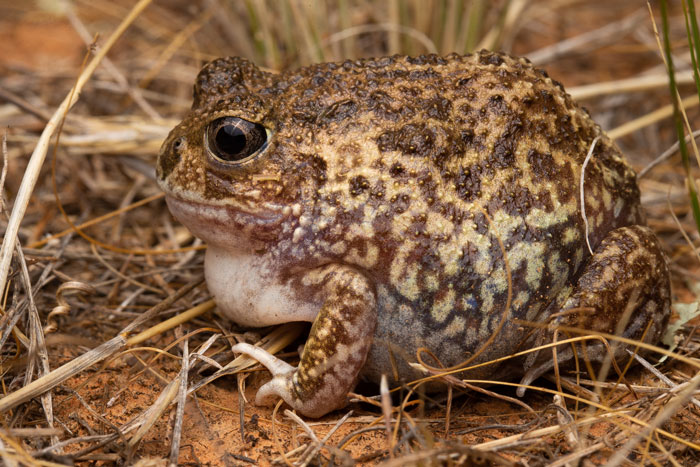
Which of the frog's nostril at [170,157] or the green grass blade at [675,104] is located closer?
the green grass blade at [675,104]

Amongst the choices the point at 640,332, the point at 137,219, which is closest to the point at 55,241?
the point at 137,219

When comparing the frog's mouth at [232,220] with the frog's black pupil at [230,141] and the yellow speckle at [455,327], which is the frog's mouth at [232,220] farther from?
the yellow speckle at [455,327]

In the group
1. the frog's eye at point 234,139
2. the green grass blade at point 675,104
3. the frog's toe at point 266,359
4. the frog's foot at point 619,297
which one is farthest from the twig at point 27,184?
the green grass blade at point 675,104

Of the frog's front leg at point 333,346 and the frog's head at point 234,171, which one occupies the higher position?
the frog's head at point 234,171

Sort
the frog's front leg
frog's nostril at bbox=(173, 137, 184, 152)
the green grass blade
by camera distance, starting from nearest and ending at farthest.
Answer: the green grass blade < the frog's front leg < frog's nostril at bbox=(173, 137, 184, 152)

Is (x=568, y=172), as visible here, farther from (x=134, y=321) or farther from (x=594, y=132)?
(x=134, y=321)

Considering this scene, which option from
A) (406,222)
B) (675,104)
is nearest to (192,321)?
(406,222)

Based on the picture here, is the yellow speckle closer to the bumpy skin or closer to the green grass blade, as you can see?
the bumpy skin

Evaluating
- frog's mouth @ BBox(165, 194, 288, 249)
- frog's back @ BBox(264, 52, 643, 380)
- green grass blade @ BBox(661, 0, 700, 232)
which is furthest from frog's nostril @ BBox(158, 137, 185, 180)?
green grass blade @ BBox(661, 0, 700, 232)
